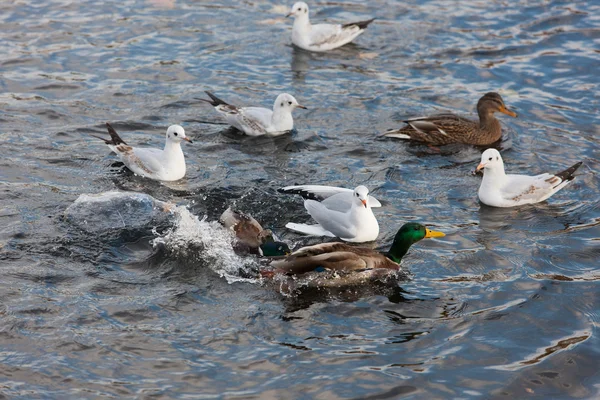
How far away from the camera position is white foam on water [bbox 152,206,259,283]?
31.1 ft

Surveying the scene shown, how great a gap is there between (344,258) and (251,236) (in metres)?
1.25

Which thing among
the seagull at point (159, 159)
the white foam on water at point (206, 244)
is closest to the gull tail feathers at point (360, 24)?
the seagull at point (159, 159)

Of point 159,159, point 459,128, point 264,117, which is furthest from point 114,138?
point 459,128

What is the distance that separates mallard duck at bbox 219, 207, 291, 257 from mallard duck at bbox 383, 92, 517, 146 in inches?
152

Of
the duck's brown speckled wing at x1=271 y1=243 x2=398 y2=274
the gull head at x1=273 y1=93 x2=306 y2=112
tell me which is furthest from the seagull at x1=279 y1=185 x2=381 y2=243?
the gull head at x1=273 y1=93 x2=306 y2=112

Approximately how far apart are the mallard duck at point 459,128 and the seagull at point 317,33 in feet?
13.4

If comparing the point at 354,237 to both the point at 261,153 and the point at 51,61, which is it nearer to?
the point at 261,153

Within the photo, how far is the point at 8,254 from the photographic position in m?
9.33

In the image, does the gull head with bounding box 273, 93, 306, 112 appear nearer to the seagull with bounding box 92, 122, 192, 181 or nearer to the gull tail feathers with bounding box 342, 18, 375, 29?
the seagull with bounding box 92, 122, 192, 181

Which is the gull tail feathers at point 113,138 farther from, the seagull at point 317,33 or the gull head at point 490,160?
the seagull at point 317,33

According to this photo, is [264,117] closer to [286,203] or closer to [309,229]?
[286,203]

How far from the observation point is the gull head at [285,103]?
43.8 feet

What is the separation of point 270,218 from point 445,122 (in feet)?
12.5

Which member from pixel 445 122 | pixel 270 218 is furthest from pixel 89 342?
pixel 445 122
